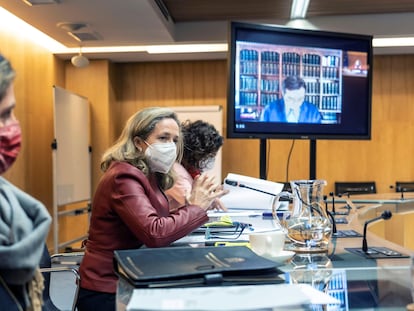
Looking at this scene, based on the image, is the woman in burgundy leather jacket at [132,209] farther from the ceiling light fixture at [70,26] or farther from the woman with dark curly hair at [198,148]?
the ceiling light fixture at [70,26]

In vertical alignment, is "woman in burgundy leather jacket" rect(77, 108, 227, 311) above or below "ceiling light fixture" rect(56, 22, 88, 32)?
below

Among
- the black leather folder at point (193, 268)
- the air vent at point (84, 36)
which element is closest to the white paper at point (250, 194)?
the black leather folder at point (193, 268)

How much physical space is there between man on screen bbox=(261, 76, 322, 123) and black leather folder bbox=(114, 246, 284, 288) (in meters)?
1.06

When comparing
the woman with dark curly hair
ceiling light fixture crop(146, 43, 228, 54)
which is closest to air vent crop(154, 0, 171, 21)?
ceiling light fixture crop(146, 43, 228, 54)

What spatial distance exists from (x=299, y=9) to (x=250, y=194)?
101 inches

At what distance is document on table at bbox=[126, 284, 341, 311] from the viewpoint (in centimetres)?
62

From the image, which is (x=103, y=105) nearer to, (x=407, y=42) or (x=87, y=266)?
(x=407, y=42)

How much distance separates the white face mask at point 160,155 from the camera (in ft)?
5.43

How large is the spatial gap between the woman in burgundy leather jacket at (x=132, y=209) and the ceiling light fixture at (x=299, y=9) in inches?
103

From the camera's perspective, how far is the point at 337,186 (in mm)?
5117

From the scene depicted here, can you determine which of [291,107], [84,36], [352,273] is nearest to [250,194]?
[291,107]

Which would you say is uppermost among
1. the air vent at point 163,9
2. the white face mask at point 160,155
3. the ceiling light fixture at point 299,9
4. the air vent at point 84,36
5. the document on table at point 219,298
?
the ceiling light fixture at point 299,9

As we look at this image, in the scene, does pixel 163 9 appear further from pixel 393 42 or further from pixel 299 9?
pixel 393 42

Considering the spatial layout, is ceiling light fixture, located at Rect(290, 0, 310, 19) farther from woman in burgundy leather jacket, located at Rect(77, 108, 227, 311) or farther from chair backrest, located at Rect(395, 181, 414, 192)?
woman in burgundy leather jacket, located at Rect(77, 108, 227, 311)
